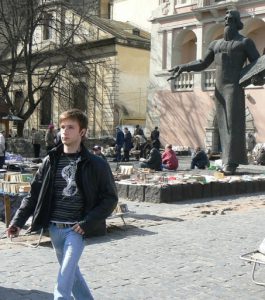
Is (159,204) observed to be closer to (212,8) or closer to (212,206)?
(212,206)

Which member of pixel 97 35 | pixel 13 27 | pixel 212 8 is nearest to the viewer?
pixel 13 27

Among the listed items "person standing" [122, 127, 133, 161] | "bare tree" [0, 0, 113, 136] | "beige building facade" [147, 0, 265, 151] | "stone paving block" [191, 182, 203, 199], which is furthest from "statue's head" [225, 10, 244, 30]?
"beige building facade" [147, 0, 265, 151]

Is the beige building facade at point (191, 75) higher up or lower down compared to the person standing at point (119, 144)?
higher up

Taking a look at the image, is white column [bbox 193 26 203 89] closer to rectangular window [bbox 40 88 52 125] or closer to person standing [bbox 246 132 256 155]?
person standing [bbox 246 132 256 155]

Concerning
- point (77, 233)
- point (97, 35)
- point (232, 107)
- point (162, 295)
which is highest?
point (97, 35)

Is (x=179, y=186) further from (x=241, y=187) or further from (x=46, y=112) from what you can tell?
(x=46, y=112)

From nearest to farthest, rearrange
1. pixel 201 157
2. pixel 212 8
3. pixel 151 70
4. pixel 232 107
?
pixel 232 107 < pixel 201 157 < pixel 212 8 < pixel 151 70

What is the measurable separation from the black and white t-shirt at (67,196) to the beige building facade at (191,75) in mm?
27182

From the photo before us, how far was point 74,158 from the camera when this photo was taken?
418 centimetres

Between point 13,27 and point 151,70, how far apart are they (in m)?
10.2

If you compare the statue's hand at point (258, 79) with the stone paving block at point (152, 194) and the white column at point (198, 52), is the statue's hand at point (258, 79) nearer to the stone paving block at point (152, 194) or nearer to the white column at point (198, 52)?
the stone paving block at point (152, 194)

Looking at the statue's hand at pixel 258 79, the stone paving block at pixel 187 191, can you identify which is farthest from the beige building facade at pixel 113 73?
the stone paving block at pixel 187 191

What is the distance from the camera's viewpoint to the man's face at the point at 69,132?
412cm

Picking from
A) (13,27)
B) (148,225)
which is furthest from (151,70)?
(148,225)
